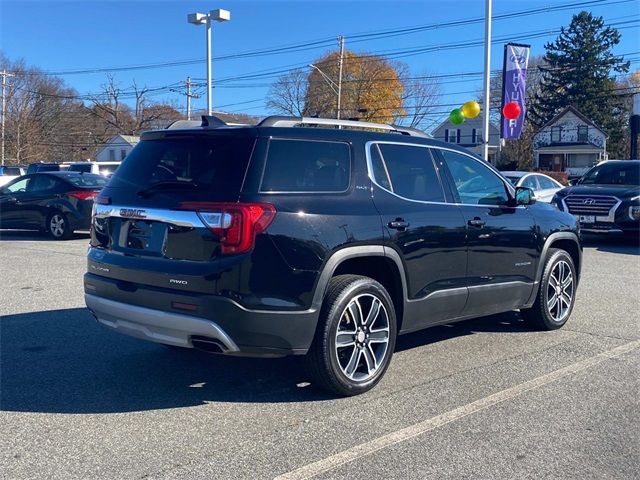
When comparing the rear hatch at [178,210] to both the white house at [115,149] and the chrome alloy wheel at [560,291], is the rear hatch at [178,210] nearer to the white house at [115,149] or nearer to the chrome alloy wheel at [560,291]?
the chrome alloy wheel at [560,291]

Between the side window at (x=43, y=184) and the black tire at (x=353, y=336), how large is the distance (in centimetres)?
1143

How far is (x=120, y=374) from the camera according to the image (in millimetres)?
5055

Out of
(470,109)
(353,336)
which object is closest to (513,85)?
(470,109)

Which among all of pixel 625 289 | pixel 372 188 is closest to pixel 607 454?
pixel 372 188

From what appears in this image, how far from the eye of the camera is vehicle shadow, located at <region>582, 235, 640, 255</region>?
1323 cm

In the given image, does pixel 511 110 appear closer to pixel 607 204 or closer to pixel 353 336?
pixel 607 204

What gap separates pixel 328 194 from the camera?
458 centimetres

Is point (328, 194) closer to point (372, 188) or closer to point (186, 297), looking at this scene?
point (372, 188)

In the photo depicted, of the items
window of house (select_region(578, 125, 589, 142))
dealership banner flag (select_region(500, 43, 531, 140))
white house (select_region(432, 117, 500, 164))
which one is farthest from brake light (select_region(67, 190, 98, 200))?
white house (select_region(432, 117, 500, 164))

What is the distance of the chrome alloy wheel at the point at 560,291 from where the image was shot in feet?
21.9

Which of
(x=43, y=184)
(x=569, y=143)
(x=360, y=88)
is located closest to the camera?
(x=43, y=184)

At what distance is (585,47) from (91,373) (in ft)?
226

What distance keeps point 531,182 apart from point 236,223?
Result: 1345 centimetres

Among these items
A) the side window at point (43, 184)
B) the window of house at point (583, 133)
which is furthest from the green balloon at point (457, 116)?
the window of house at point (583, 133)
